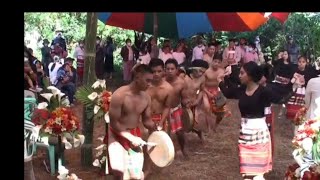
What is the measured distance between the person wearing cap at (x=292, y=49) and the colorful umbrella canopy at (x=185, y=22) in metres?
0.24

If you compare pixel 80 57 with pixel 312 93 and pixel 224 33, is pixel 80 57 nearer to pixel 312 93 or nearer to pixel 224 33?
pixel 224 33

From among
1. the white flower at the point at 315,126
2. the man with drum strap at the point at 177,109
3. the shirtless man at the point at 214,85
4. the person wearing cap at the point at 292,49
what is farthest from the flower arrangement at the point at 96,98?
the white flower at the point at 315,126

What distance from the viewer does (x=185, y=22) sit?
3627 mm

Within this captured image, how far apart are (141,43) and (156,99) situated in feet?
1.30

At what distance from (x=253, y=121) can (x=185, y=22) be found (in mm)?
817

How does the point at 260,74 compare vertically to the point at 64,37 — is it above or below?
below

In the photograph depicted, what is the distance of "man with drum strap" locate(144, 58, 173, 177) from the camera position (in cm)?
378

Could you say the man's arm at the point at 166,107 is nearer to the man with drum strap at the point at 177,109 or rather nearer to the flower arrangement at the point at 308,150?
the man with drum strap at the point at 177,109

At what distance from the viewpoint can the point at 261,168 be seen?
3818 millimetres

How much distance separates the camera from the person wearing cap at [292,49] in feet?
12.2

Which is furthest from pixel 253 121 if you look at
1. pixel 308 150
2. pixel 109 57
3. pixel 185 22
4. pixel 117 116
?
pixel 109 57

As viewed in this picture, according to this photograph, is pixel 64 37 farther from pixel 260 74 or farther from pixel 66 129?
pixel 260 74
